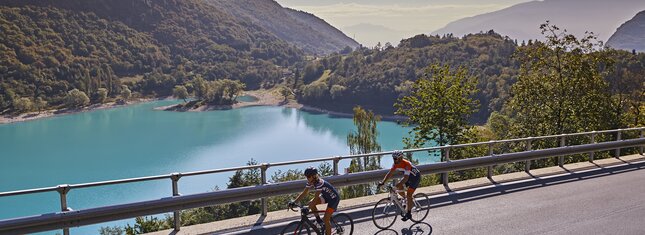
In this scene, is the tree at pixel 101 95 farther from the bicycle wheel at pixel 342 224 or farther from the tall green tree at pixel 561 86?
the bicycle wheel at pixel 342 224

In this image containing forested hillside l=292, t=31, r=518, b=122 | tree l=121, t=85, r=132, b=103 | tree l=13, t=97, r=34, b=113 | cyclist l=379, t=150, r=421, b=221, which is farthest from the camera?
tree l=121, t=85, r=132, b=103

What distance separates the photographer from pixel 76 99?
533 feet

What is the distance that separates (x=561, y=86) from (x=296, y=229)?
18.3 metres

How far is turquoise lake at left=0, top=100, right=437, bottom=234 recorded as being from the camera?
2474 inches

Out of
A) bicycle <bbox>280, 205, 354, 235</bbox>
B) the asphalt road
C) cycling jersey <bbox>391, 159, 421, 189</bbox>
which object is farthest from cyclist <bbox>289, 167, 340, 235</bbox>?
cycling jersey <bbox>391, 159, 421, 189</bbox>

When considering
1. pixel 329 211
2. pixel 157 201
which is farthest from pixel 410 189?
pixel 157 201

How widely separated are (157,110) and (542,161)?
515ft

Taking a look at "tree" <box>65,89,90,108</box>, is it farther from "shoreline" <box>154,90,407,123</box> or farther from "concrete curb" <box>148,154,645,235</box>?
"concrete curb" <box>148,154,645,235</box>

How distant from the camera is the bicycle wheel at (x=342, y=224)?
816cm

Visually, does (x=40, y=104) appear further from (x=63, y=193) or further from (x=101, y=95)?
(x=63, y=193)

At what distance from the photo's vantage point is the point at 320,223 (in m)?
7.98

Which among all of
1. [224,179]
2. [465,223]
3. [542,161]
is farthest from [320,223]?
[224,179]

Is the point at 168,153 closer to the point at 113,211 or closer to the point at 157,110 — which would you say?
the point at 157,110

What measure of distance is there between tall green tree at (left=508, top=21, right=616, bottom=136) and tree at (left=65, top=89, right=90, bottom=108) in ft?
534
